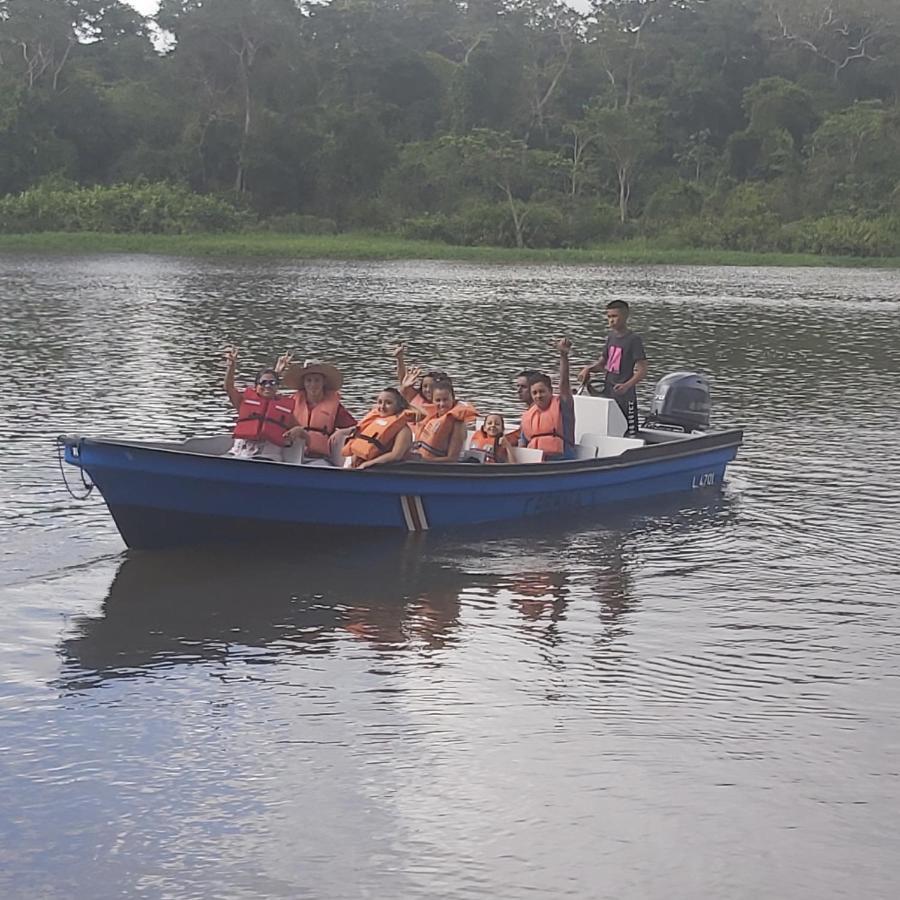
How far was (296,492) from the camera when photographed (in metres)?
11.0

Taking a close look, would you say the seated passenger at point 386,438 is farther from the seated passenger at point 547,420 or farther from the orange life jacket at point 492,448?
the seated passenger at point 547,420

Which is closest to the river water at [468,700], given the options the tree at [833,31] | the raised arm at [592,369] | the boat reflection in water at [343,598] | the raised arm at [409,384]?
the boat reflection in water at [343,598]

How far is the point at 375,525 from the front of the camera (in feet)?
37.9

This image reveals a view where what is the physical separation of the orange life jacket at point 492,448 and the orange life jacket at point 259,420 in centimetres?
166

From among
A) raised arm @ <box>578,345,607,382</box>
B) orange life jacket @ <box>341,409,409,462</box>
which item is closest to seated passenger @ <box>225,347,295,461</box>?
orange life jacket @ <box>341,409,409,462</box>

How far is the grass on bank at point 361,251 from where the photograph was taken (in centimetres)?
5462

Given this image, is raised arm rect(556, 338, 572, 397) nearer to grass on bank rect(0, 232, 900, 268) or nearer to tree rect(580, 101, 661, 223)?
grass on bank rect(0, 232, 900, 268)

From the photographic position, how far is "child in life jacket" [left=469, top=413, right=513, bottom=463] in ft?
41.0

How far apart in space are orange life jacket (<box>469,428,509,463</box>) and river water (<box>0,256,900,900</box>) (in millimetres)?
599

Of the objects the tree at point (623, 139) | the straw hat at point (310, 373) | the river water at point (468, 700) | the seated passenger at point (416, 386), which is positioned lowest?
the river water at point (468, 700)

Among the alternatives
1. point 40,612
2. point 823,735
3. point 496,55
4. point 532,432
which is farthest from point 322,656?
point 496,55

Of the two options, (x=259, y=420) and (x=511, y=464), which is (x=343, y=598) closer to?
(x=259, y=420)

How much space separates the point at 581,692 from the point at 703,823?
1.74 meters

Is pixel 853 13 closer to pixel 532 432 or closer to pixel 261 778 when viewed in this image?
pixel 532 432
